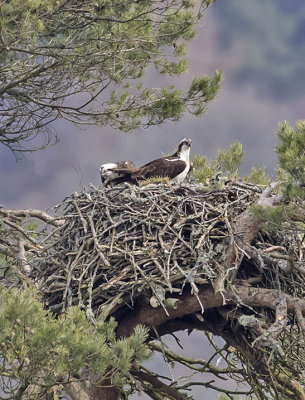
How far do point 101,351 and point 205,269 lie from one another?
4.79 ft

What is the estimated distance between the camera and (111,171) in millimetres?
7492

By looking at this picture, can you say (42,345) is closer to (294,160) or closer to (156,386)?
(294,160)

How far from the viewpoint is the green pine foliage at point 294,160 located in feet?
15.4

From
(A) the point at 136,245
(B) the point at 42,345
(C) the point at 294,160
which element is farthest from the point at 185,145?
(B) the point at 42,345

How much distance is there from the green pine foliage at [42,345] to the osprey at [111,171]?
317 cm

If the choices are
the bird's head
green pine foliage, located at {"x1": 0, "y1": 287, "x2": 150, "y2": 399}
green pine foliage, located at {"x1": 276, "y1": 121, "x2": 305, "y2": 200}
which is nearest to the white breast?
the bird's head

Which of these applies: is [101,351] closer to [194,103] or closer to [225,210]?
[225,210]

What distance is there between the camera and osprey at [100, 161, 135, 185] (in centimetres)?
743

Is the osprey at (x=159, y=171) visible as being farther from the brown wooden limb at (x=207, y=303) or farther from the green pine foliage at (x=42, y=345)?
the green pine foliage at (x=42, y=345)

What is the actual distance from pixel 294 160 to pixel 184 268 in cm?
138

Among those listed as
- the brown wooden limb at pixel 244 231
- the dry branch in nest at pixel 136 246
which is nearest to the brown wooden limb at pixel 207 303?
the dry branch in nest at pixel 136 246

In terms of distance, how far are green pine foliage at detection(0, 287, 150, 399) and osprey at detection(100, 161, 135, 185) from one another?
3.17 metres

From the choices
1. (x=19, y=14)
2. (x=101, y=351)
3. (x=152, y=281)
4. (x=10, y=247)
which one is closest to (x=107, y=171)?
(x=10, y=247)

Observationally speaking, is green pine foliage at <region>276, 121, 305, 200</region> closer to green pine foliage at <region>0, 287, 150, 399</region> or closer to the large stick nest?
the large stick nest
